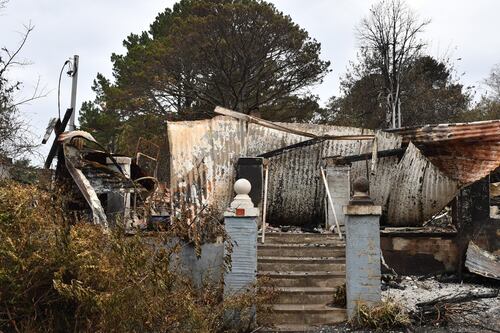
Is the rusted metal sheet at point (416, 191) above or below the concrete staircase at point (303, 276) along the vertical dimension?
above

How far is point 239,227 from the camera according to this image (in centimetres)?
687

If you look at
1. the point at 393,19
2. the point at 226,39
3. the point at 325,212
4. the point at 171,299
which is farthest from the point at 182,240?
the point at 393,19

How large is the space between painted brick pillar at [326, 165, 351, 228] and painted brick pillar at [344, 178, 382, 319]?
156 inches

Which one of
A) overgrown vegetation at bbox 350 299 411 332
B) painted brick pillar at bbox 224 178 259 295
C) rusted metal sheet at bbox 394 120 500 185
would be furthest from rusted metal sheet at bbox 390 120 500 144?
painted brick pillar at bbox 224 178 259 295

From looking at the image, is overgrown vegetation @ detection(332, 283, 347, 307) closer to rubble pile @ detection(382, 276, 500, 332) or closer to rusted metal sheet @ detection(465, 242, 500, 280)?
rubble pile @ detection(382, 276, 500, 332)

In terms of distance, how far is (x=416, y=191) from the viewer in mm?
11375

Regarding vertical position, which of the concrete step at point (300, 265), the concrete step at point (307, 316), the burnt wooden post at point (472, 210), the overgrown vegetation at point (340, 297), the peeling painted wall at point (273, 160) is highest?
the peeling painted wall at point (273, 160)

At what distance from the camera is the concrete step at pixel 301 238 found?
949 centimetres

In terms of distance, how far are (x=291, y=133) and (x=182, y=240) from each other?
18.1ft

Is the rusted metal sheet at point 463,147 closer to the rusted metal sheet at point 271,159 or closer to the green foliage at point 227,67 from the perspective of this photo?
the rusted metal sheet at point 271,159

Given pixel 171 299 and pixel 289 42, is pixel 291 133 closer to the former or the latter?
pixel 171 299

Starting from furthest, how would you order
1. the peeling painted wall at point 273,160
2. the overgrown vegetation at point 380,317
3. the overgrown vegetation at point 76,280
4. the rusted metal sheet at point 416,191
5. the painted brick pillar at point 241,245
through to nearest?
1. the peeling painted wall at point 273,160
2. the rusted metal sheet at point 416,191
3. the painted brick pillar at point 241,245
4. the overgrown vegetation at point 380,317
5. the overgrown vegetation at point 76,280

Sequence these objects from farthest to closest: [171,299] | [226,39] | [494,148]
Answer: [226,39] → [494,148] → [171,299]

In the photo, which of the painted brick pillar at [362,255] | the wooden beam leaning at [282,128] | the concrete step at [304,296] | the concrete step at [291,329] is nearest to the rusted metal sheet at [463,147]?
the wooden beam leaning at [282,128]
